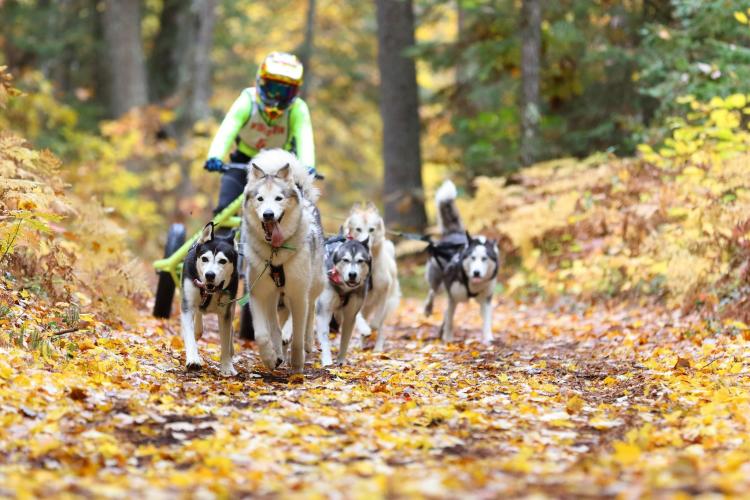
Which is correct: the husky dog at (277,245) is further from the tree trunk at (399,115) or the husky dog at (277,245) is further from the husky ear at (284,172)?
the tree trunk at (399,115)

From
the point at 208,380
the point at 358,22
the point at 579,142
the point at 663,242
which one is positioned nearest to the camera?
the point at 208,380

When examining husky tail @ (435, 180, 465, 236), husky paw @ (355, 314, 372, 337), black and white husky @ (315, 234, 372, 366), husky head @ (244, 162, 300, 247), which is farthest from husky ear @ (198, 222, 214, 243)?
husky tail @ (435, 180, 465, 236)

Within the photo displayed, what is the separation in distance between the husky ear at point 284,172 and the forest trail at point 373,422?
1.63 metres

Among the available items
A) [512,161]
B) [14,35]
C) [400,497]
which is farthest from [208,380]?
[14,35]

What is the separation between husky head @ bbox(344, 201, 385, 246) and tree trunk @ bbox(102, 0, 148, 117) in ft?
48.4

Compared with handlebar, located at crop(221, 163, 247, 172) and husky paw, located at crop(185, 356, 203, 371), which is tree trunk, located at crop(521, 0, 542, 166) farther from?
husky paw, located at crop(185, 356, 203, 371)

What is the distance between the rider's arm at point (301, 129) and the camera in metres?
8.52

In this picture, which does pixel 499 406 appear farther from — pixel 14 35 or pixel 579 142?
pixel 14 35

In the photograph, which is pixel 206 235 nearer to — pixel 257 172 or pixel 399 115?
pixel 257 172

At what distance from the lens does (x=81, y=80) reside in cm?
2756

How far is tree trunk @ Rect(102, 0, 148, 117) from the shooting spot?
72.9 ft

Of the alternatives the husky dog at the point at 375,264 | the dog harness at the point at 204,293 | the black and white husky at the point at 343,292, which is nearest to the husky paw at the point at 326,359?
the black and white husky at the point at 343,292

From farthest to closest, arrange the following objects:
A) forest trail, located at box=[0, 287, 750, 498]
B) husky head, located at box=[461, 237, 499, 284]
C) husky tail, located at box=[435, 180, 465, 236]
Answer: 1. husky tail, located at box=[435, 180, 465, 236]
2. husky head, located at box=[461, 237, 499, 284]
3. forest trail, located at box=[0, 287, 750, 498]

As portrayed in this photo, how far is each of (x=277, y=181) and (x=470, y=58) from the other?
10.9m
